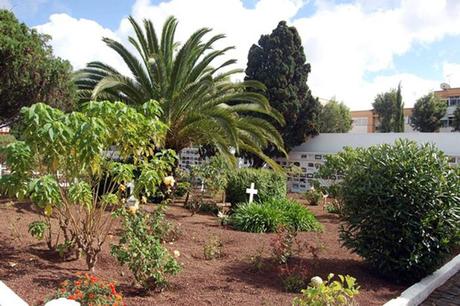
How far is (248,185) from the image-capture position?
11.0 m

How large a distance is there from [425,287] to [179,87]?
27.2 feet

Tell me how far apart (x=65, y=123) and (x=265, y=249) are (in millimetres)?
3852

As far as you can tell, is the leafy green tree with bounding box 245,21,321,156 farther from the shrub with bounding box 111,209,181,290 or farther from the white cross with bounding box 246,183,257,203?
the shrub with bounding box 111,209,181,290

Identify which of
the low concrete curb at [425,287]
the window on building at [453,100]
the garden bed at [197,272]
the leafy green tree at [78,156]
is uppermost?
the window on building at [453,100]

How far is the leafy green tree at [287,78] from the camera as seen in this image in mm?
19656

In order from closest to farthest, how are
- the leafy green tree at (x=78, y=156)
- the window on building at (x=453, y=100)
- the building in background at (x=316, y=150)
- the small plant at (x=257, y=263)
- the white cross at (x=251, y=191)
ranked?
the leafy green tree at (x=78, y=156) → the small plant at (x=257, y=263) → the white cross at (x=251, y=191) → the building in background at (x=316, y=150) → the window on building at (x=453, y=100)

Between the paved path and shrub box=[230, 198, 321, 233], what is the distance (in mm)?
3151

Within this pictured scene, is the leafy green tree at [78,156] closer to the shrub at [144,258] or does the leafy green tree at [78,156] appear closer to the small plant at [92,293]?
the shrub at [144,258]

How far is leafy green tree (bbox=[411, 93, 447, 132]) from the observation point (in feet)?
107

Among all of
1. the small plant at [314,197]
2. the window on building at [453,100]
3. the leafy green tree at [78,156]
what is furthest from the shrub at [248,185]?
the window on building at [453,100]

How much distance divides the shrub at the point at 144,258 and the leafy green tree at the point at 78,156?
0.49 m

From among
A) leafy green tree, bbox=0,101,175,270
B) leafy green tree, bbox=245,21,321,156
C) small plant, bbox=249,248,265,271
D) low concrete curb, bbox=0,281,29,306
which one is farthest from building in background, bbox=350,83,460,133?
low concrete curb, bbox=0,281,29,306

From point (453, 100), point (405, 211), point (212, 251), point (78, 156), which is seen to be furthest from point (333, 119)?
point (78, 156)

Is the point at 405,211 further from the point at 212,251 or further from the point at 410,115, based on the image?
the point at 410,115
